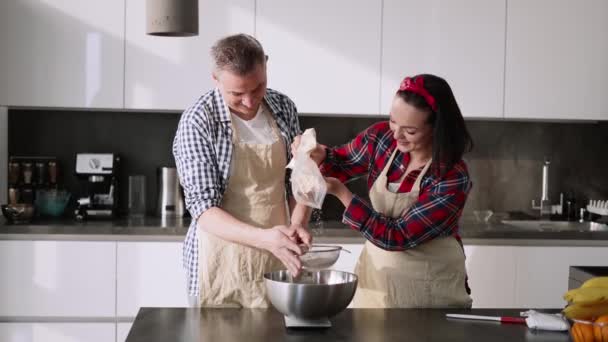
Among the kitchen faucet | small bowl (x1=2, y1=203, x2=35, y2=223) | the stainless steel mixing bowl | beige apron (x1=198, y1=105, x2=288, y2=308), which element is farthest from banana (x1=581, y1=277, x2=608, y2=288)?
small bowl (x1=2, y1=203, x2=35, y2=223)

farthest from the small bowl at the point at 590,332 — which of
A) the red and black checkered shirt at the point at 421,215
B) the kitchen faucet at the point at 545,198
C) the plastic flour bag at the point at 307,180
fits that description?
the kitchen faucet at the point at 545,198

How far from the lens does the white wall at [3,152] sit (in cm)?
413

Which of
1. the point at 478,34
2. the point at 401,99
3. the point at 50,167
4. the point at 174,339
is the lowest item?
the point at 174,339

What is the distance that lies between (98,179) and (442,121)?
219 centimetres

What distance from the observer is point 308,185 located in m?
2.30

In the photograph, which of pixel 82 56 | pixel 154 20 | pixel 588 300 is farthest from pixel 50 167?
pixel 588 300

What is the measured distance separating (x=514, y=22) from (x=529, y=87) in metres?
0.32

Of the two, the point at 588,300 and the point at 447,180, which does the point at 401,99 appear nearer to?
the point at 447,180

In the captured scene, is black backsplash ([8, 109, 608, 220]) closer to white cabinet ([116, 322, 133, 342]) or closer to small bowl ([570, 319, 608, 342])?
white cabinet ([116, 322, 133, 342])

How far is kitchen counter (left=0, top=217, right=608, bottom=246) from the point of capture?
3.69 metres

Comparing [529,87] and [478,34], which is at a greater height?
[478,34]

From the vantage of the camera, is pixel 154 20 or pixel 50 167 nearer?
pixel 154 20

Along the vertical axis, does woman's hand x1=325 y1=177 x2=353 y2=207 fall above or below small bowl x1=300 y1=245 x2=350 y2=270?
above

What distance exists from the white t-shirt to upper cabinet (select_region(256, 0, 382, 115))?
4.19ft
